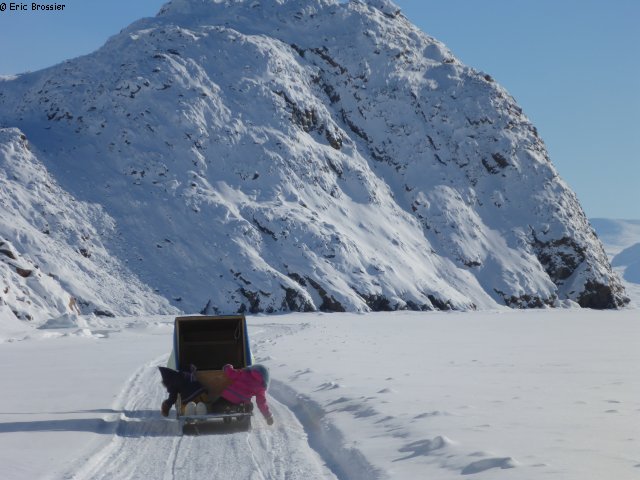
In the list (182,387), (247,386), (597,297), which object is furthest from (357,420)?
(597,297)

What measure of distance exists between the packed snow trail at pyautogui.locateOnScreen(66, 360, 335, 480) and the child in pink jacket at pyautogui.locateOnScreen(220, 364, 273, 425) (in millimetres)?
468

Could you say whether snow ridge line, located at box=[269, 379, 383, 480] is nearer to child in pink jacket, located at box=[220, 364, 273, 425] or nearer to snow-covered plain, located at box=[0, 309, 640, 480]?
snow-covered plain, located at box=[0, 309, 640, 480]

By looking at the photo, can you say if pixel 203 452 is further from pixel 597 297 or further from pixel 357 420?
pixel 597 297

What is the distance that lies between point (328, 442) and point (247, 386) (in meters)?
2.44

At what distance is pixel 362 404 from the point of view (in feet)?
44.2

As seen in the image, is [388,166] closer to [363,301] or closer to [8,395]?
[363,301]

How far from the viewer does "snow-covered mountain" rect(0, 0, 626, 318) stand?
208 ft

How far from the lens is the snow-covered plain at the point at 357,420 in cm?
917

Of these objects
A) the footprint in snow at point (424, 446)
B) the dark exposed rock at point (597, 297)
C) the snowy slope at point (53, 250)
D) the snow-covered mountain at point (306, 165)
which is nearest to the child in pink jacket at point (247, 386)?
the footprint in snow at point (424, 446)

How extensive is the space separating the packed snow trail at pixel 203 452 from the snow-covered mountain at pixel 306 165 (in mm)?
45029

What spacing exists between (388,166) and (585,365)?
6514cm

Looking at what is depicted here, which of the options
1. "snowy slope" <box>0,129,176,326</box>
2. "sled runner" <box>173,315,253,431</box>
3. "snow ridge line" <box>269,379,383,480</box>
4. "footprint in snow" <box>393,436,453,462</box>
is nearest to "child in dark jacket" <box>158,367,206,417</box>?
"sled runner" <box>173,315,253,431</box>

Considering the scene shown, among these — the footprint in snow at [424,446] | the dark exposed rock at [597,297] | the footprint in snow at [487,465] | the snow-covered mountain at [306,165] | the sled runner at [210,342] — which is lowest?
the dark exposed rock at [597,297]

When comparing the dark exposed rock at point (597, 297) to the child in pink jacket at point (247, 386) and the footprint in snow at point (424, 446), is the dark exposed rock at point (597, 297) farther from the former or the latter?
the footprint in snow at point (424, 446)
